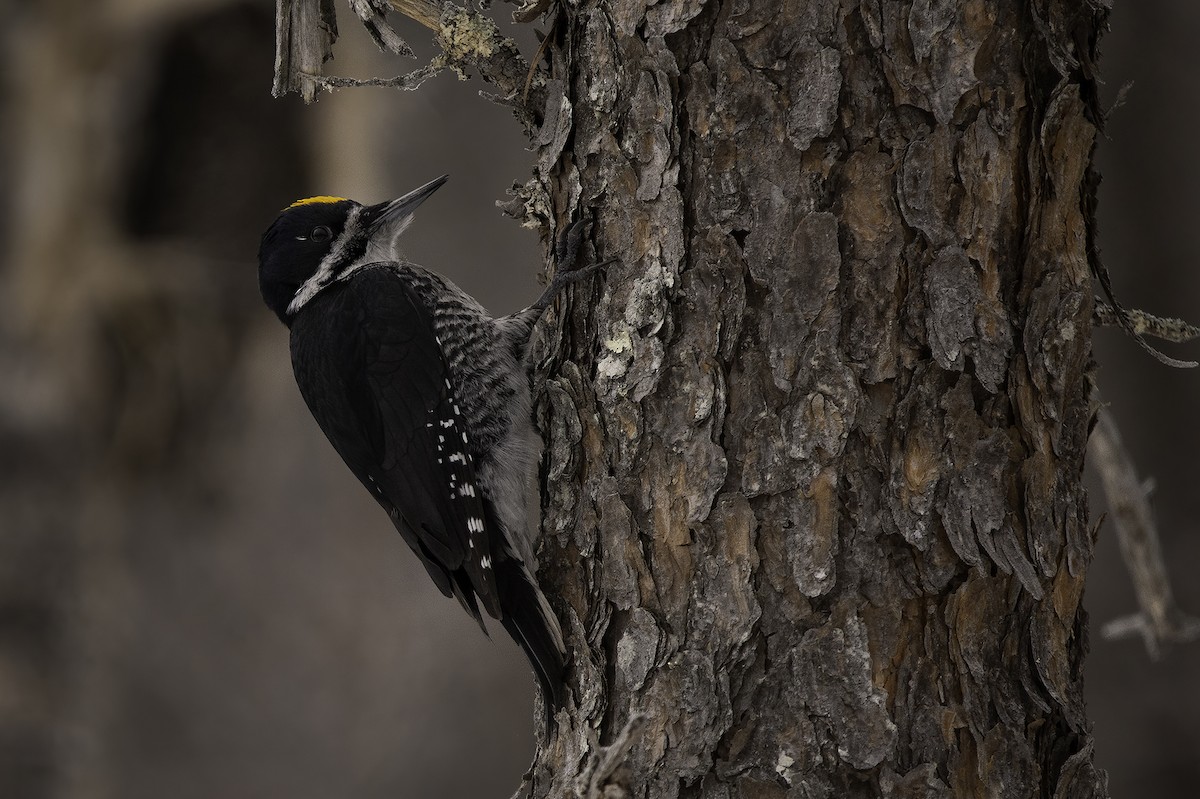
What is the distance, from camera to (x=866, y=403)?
1.67 meters

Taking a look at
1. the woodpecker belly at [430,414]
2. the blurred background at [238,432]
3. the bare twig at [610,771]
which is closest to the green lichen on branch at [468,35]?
the woodpecker belly at [430,414]

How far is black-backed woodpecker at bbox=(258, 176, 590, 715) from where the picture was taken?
7.47 ft

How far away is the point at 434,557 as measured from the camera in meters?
2.35

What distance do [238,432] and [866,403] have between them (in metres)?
3.36

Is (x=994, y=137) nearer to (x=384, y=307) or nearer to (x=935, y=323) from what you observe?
(x=935, y=323)

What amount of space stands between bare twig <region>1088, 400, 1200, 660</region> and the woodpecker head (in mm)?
1743

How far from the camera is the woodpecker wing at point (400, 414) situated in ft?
7.59

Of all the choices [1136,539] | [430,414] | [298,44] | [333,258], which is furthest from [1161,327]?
[333,258]

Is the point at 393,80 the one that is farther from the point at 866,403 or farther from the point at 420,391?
the point at 866,403

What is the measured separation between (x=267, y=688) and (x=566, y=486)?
286cm

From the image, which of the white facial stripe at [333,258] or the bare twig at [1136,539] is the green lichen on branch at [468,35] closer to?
the white facial stripe at [333,258]

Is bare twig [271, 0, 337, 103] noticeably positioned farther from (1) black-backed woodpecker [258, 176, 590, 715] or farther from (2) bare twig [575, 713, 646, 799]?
(2) bare twig [575, 713, 646, 799]

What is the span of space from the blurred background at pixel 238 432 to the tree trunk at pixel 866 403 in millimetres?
2161

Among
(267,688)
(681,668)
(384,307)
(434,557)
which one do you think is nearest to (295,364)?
(384,307)
